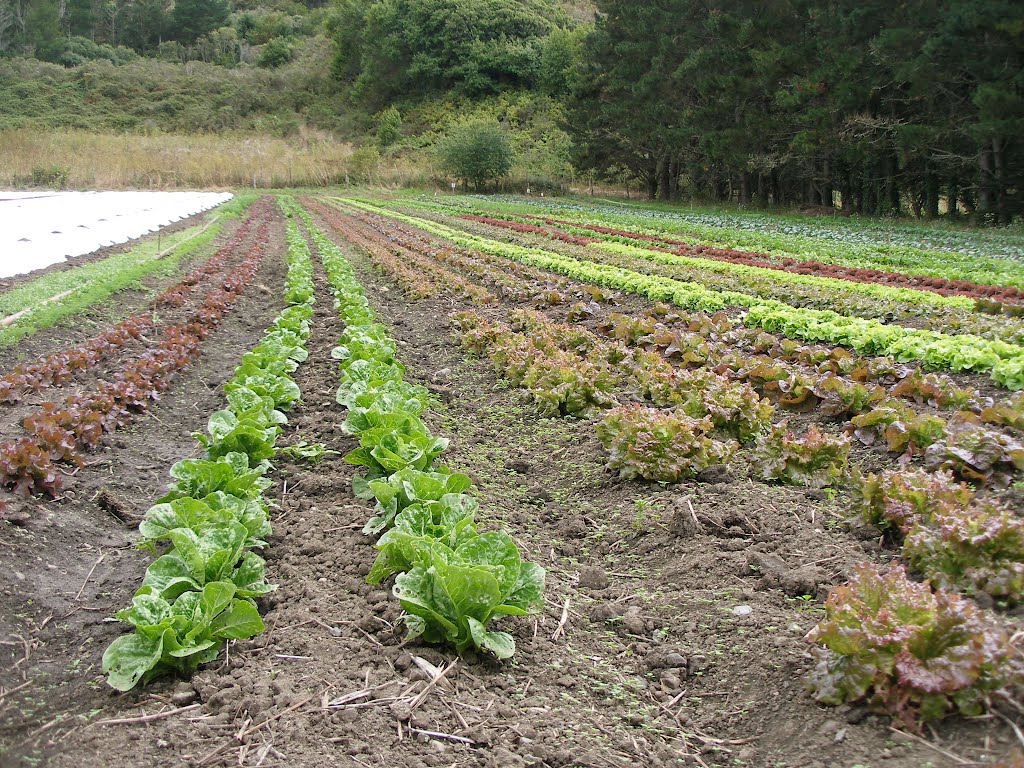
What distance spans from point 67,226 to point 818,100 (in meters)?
28.4

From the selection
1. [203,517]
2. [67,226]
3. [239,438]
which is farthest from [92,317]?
[67,226]

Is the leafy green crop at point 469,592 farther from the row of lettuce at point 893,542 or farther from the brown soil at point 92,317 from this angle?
the brown soil at point 92,317

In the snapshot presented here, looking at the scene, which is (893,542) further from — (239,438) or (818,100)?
(818,100)

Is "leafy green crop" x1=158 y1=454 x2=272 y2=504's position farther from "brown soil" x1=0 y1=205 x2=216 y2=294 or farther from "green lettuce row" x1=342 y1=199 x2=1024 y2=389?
"brown soil" x1=0 y1=205 x2=216 y2=294

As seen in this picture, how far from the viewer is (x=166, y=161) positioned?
48625 millimetres

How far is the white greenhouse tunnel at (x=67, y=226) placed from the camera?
51.2 ft

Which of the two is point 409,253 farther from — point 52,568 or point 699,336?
point 52,568

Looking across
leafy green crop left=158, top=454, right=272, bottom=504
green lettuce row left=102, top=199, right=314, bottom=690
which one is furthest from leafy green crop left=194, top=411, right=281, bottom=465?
leafy green crop left=158, top=454, right=272, bottom=504

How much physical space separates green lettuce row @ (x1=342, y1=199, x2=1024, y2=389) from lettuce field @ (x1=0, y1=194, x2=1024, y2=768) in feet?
0.18

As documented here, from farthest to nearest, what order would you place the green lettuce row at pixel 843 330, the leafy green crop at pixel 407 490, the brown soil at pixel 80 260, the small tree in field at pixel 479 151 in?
the small tree in field at pixel 479 151, the brown soil at pixel 80 260, the green lettuce row at pixel 843 330, the leafy green crop at pixel 407 490

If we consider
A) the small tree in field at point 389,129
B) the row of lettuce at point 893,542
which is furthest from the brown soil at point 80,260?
the small tree in field at point 389,129

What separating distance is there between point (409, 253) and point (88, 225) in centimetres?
949

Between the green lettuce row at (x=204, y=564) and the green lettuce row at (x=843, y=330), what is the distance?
20.4 feet

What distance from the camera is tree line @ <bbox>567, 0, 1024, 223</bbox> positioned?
24.7 metres
